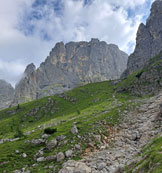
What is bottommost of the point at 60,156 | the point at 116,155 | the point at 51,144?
the point at 116,155

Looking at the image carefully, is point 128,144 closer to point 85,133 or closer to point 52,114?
point 85,133

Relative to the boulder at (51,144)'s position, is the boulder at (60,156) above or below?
below

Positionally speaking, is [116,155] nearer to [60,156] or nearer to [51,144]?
[60,156]

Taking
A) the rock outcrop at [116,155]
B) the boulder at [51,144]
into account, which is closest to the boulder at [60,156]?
the rock outcrop at [116,155]

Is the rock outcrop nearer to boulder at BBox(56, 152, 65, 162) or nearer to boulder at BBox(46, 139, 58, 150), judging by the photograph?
boulder at BBox(56, 152, 65, 162)

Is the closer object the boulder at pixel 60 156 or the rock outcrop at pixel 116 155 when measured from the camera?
the rock outcrop at pixel 116 155

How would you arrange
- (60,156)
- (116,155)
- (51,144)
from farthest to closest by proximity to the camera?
(51,144) < (60,156) < (116,155)

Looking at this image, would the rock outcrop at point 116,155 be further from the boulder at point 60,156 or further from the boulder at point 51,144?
the boulder at point 51,144

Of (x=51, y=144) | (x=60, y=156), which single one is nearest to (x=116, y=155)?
(x=60, y=156)

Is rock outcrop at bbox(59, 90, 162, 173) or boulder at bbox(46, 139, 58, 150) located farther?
boulder at bbox(46, 139, 58, 150)

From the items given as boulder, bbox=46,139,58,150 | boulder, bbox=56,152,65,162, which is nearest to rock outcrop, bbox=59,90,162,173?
boulder, bbox=56,152,65,162

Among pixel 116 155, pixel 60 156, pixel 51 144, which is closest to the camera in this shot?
pixel 116 155

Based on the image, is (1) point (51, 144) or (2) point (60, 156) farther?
(1) point (51, 144)

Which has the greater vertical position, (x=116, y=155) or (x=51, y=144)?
(x=51, y=144)
